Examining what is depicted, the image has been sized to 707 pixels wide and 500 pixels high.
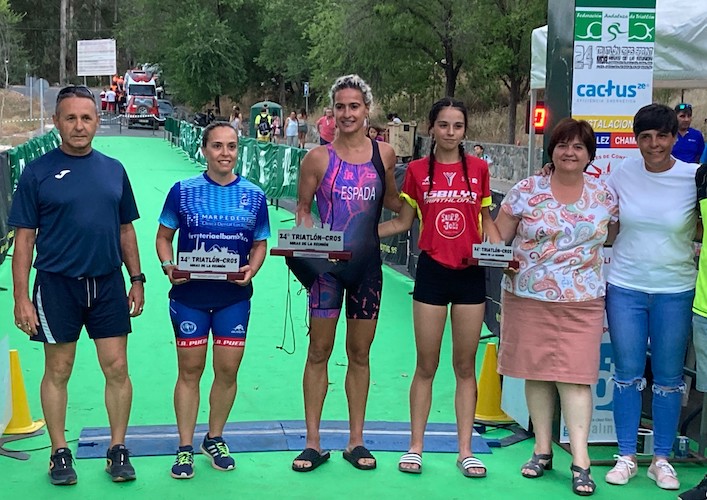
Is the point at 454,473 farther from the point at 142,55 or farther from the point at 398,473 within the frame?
the point at 142,55

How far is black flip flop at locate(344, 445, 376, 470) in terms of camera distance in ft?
16.7

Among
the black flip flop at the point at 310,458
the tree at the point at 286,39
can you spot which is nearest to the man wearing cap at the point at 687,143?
the black flip flop at the point at 310,458

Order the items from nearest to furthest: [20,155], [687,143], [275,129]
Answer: [687,143]
[20,155]
[275,129]

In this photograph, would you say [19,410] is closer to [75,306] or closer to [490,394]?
[75,306]

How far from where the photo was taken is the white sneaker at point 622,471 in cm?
500

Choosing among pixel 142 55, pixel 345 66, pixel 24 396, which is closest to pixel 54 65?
pixel 142 55

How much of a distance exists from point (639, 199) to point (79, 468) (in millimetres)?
3356

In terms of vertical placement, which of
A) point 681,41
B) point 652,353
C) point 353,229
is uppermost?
point 681,41

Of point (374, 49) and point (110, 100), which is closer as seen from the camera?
point (374, 49)

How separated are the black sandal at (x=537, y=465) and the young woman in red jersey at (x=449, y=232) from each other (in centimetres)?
29

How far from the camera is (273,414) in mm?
6195

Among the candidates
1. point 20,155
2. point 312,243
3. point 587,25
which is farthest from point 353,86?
point 20,155

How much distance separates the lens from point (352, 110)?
4.85 metres

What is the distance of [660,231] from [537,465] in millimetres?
1457
